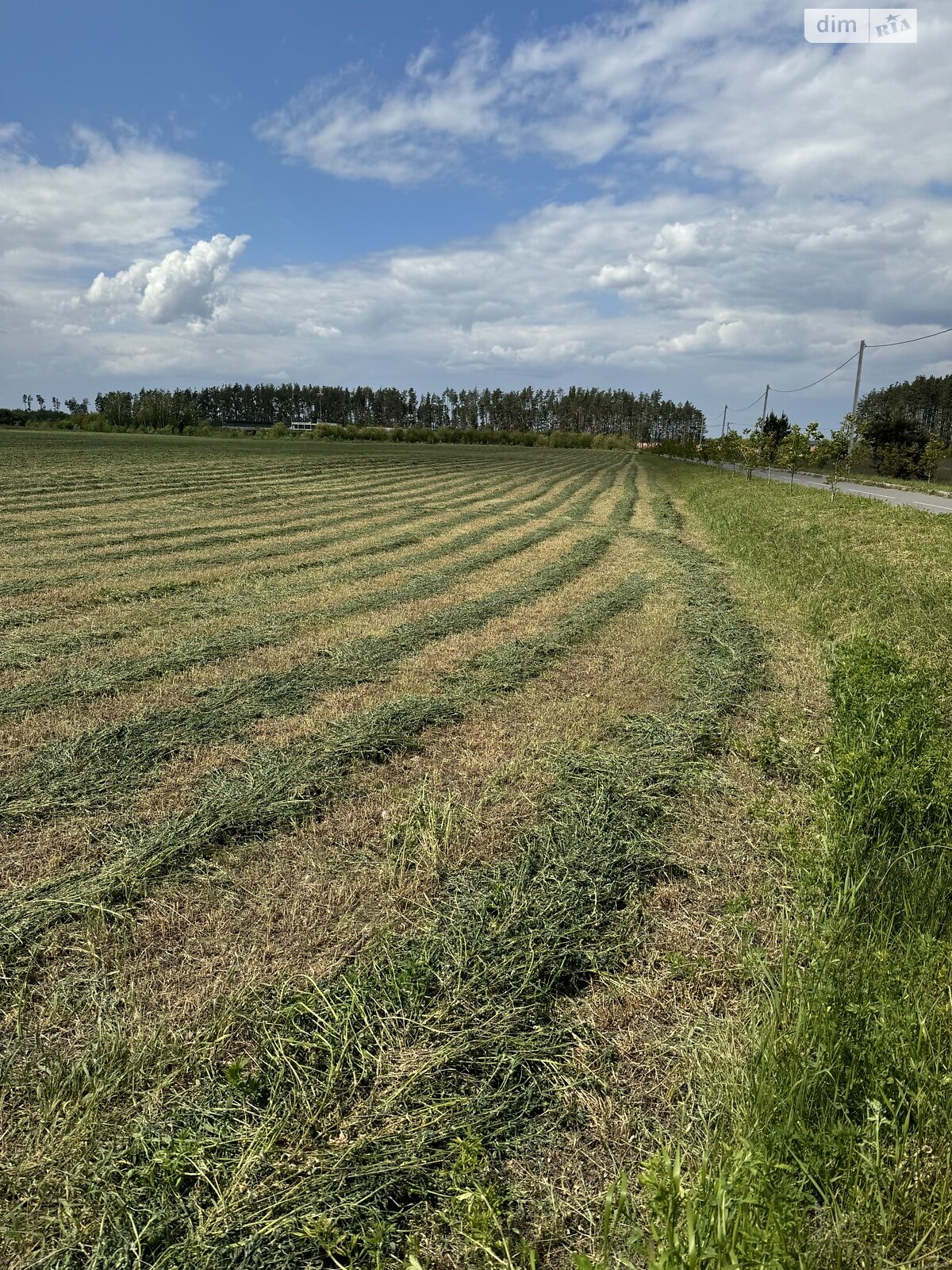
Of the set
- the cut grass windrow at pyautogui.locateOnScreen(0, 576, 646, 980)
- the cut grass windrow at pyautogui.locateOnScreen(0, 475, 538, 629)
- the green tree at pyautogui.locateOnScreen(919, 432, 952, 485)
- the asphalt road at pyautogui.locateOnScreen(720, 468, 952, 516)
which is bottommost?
the cut grass windrow at pyautogui.locateOnScreen(0, 576, 646, 980)

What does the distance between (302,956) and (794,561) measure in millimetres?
12331

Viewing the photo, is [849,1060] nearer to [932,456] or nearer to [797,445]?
[797,445]

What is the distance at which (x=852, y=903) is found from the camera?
347cm

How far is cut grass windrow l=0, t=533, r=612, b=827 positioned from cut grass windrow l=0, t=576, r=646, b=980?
24 centimetres

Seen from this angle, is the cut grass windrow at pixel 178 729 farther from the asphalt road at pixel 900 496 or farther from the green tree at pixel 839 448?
the green tree at pixel 839 448

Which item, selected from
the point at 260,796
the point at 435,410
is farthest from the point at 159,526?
the point at 435,410

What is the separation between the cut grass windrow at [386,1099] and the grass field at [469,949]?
0.04ft

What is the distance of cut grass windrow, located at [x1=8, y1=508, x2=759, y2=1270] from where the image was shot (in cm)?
223

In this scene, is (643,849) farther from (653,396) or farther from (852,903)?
(653,396)

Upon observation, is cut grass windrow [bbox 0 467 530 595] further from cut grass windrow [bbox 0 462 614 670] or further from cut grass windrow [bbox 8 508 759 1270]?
cut grass windrow [bbox 8 508 759 1270]

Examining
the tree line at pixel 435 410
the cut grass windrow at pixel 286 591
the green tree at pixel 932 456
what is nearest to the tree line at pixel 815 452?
the green tree at pixel 932 456

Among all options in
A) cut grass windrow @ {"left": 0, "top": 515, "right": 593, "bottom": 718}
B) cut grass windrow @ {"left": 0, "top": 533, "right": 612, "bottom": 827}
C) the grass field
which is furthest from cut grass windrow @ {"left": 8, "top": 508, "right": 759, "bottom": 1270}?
cut grass windrow @ {"left": 0, "top": 515, "right": 593, "bottom": 718}

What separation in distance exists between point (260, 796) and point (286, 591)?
6.49m

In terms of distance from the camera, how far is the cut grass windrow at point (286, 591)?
7410 millimetres
